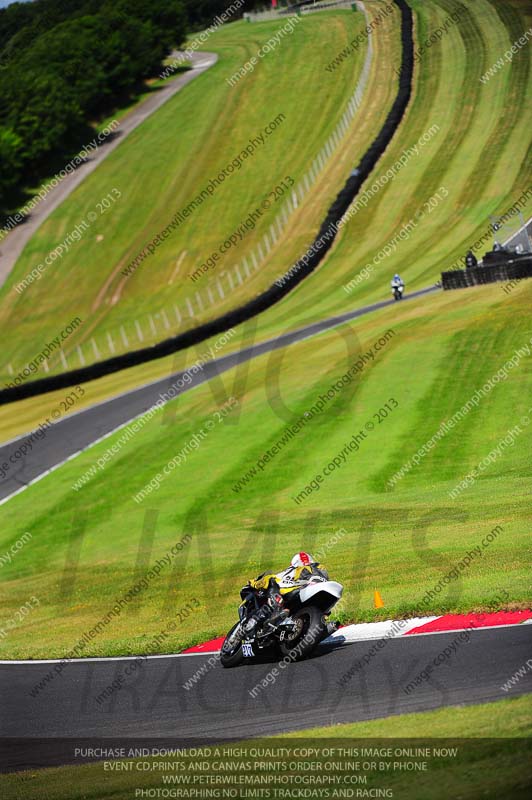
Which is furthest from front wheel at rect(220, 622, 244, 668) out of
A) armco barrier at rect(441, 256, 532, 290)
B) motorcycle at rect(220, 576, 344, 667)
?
armco barrier at rect(441, 256, 532, 290)

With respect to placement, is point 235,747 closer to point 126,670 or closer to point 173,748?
point 173,748

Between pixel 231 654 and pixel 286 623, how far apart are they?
1.14 metres

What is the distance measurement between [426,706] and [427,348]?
2459 cm

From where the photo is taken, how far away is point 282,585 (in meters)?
13.6

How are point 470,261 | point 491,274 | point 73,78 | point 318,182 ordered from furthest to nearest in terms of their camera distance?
point 73,78, point 318,182, point 470,261, point 491,274

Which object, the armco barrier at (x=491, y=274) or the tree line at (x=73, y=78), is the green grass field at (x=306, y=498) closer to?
the armco barrier at (x=491, y=274)

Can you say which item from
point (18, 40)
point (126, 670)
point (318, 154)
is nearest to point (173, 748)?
point (126, 670)

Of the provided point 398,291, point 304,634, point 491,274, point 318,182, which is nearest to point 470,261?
point 491,274

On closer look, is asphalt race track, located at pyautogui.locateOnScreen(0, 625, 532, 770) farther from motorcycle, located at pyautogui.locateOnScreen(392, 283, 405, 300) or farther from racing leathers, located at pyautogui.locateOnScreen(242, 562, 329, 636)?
motorcycle, located at pyautogui.locateOnScreen(392, 283, 405, 300)

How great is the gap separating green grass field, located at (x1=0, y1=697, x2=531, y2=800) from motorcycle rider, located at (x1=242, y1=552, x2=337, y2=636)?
328 centimetres

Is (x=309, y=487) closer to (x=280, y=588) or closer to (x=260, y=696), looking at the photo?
(x=280, y=588)

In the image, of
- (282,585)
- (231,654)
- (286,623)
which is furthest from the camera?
(231,654)

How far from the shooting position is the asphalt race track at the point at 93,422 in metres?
34.5

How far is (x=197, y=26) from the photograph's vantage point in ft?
456
